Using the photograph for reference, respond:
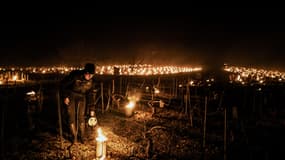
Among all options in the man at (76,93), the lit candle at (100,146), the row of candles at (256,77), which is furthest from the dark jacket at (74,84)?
the row of candles at (256,77)

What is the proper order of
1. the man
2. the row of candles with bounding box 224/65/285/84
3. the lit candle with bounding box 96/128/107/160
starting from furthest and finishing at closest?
the row of candles with bounding box 224/65/285/84 → the man → the lit candle with bounding box 96/128/107/160

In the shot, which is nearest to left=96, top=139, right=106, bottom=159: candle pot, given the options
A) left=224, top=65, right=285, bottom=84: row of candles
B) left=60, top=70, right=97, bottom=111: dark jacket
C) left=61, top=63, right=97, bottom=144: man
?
left=61, top=63, right=97, bottom=144: man

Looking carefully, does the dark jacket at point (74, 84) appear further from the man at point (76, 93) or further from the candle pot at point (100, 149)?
the candle pot at point (100, 149)

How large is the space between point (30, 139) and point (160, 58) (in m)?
43.7

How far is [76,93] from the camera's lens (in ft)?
22.2

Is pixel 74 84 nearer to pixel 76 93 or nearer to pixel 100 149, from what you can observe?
pixel 76 93

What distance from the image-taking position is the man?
6.70 m

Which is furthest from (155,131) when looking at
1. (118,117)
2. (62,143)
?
(62,143)

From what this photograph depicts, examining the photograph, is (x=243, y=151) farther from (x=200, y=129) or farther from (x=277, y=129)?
(x=277, y=129)

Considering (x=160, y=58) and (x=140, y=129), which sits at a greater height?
(x=160, y=58)

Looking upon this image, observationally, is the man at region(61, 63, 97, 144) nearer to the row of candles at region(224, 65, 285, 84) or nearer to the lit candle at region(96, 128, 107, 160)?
the lit candle at region(96, 128, 107, 160)

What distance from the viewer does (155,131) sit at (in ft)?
27.3

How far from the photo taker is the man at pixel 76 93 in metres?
6.70

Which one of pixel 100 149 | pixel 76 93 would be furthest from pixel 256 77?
pixel 100 149
